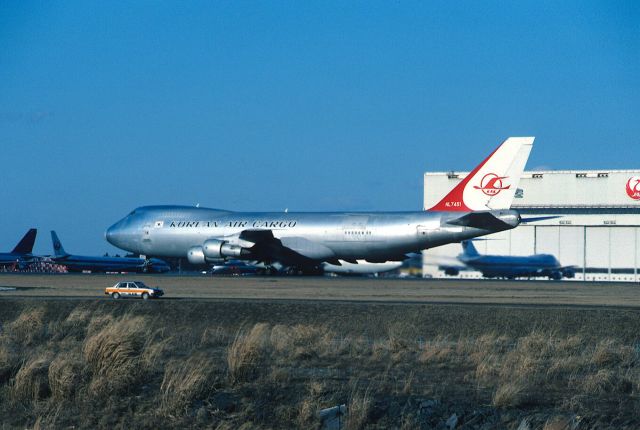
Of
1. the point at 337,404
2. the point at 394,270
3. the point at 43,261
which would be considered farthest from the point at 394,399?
the point at 43,261

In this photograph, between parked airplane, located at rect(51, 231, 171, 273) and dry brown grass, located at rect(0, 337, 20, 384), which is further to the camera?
parked airplane, located at rect(51, 231, 171, 273)

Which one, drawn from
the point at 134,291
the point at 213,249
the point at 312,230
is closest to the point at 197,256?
the point at 213,249

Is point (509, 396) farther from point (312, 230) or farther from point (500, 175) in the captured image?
point (312, 230)

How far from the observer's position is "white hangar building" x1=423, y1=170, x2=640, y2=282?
82750mm

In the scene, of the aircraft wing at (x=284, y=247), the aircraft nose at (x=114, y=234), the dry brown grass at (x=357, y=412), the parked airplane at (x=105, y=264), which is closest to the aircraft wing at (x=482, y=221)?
the aircraft wing at (x=284, y=247)

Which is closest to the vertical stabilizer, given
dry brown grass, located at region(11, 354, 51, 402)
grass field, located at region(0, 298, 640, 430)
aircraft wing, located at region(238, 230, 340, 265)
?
aircraft wing, located at region(238, 230, 340, 265)

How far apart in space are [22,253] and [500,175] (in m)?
57.9

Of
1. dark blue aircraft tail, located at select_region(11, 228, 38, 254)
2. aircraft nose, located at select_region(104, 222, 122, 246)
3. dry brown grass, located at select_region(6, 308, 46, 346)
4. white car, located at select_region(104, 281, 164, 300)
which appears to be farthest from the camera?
dark blue aircraft tail, located at select_region(11, 228, 38, 254)

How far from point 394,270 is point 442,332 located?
21.1m

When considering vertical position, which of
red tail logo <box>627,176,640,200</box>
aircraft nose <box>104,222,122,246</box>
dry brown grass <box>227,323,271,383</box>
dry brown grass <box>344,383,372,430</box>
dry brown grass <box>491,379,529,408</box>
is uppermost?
red tail logo <box>627,176,640,200</box>

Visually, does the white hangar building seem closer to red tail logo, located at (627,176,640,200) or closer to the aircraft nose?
red tail logo, located at (627,176,640,200)

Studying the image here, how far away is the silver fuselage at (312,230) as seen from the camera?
6062 cm

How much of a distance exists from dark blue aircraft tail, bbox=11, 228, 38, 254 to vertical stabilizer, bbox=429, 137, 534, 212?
54.9 m

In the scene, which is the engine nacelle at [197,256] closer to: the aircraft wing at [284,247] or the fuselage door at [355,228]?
the aircraft wing at [284,247]
